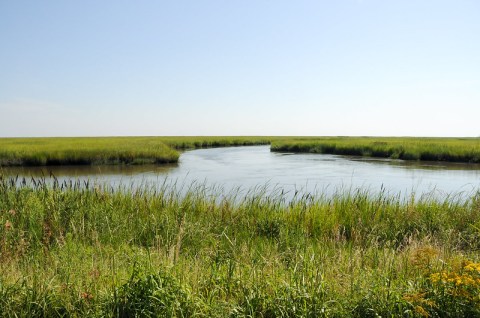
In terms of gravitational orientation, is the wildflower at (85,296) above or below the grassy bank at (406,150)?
below

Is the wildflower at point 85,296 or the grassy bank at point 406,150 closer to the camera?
the wildflower at point 85,296

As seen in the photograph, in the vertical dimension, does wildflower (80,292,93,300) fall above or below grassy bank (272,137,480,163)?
below

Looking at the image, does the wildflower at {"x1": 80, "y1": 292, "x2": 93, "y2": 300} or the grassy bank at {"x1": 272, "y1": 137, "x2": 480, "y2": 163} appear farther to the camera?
the grassy bank at {"x1": 272, "y1": 137, "x2": 480, "y2": 163}

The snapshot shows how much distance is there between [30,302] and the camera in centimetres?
316

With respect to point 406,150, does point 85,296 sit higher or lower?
lower

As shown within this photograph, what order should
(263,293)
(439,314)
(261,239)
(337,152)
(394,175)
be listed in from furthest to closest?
1. (337,152)
2. (394,175)
3. (261,239)
4. (263,293)
5. (439,314)

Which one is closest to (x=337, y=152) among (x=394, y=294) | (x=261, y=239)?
(x=261, y=239)

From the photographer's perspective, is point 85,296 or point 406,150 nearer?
point 85,296

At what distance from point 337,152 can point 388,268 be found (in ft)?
128

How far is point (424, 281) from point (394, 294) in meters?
0.43

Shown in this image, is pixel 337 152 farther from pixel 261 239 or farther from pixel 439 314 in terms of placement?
pixel 439 314

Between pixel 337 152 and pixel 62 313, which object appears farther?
pixel 337 152

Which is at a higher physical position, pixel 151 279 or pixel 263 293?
pixel 151 279

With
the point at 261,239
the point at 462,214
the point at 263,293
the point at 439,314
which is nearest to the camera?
the point at 439,314
